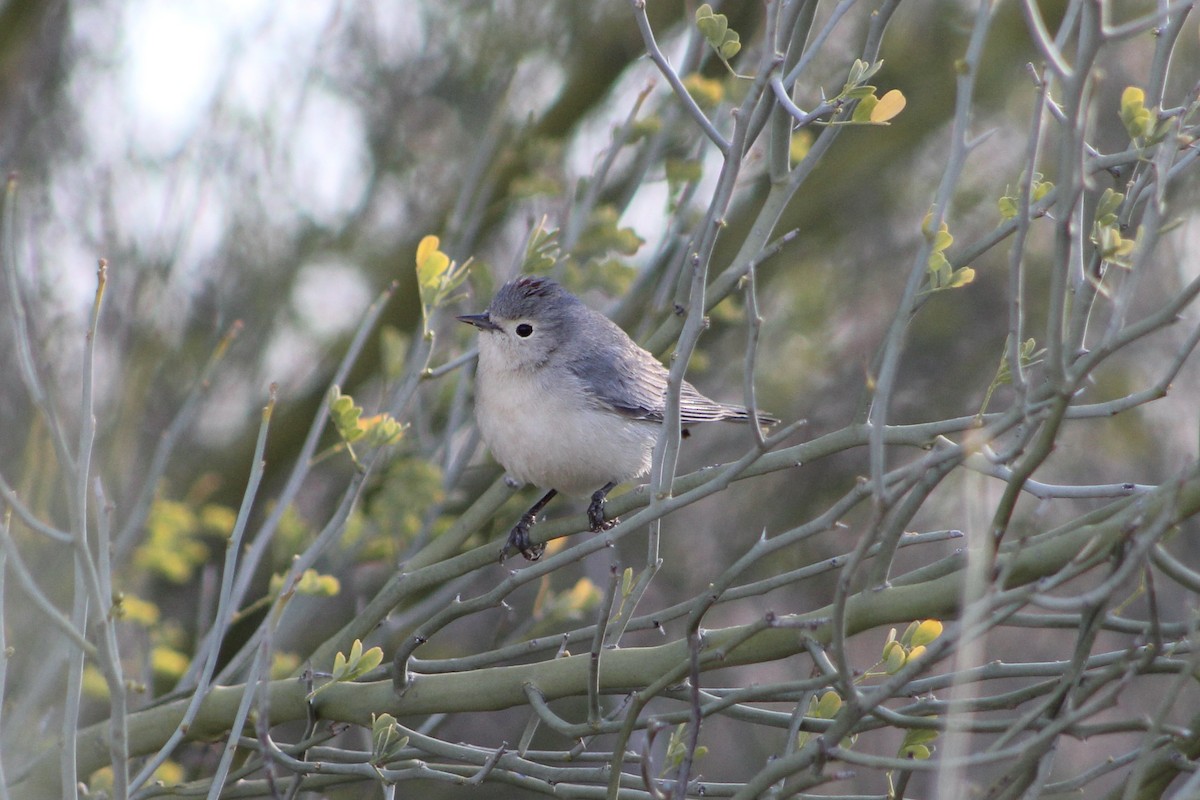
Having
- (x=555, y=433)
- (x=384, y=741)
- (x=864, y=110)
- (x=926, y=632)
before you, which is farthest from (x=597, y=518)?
(x=864, y=110)

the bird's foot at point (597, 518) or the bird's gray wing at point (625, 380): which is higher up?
the bird's gray wing at point (625, 380)

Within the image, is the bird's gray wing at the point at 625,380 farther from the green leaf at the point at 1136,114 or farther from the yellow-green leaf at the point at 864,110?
the green leaf at the point at 1136,114

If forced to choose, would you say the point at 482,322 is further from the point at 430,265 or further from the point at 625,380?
the point at 430,265

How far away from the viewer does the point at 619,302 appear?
506 centimetres

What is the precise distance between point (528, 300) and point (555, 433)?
2.29 ft

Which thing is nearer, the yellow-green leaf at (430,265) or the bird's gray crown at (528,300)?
the yellow-green leaf at (430,265)

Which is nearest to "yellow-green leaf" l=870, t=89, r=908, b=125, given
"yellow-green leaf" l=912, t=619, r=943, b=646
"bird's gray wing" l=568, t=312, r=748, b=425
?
"yellow-green leaf" l=912, t=619, r=943, b=646

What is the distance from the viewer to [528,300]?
4941 mm

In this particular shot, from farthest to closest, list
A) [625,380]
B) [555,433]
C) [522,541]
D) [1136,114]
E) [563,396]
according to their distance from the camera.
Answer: [625,380] → [563,396] → [555,433] → [522,541] → [1136,114]

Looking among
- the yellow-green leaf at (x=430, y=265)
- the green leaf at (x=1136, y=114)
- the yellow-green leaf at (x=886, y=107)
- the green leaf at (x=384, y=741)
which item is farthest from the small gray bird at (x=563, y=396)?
the green leaf at (x=1136, y=114)

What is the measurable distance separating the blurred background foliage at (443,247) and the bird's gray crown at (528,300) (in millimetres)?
137

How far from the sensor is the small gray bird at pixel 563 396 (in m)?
4.48

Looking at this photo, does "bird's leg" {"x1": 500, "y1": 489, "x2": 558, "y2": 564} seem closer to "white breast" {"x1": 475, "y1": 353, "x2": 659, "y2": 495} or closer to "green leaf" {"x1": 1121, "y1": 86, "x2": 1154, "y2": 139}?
"white breast" {"x1": 475, "y1": 353, "x2": 659, "y2": 495}

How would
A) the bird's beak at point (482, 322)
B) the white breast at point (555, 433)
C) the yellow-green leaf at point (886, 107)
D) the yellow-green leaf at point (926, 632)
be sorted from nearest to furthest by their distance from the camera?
1. the yellow-green leaf at point (926, 632)
2. the yellow-green leaf at point (886, 107)
3. the white breast at point (555, 433)
4. the bird's beak at point (482, 322)
